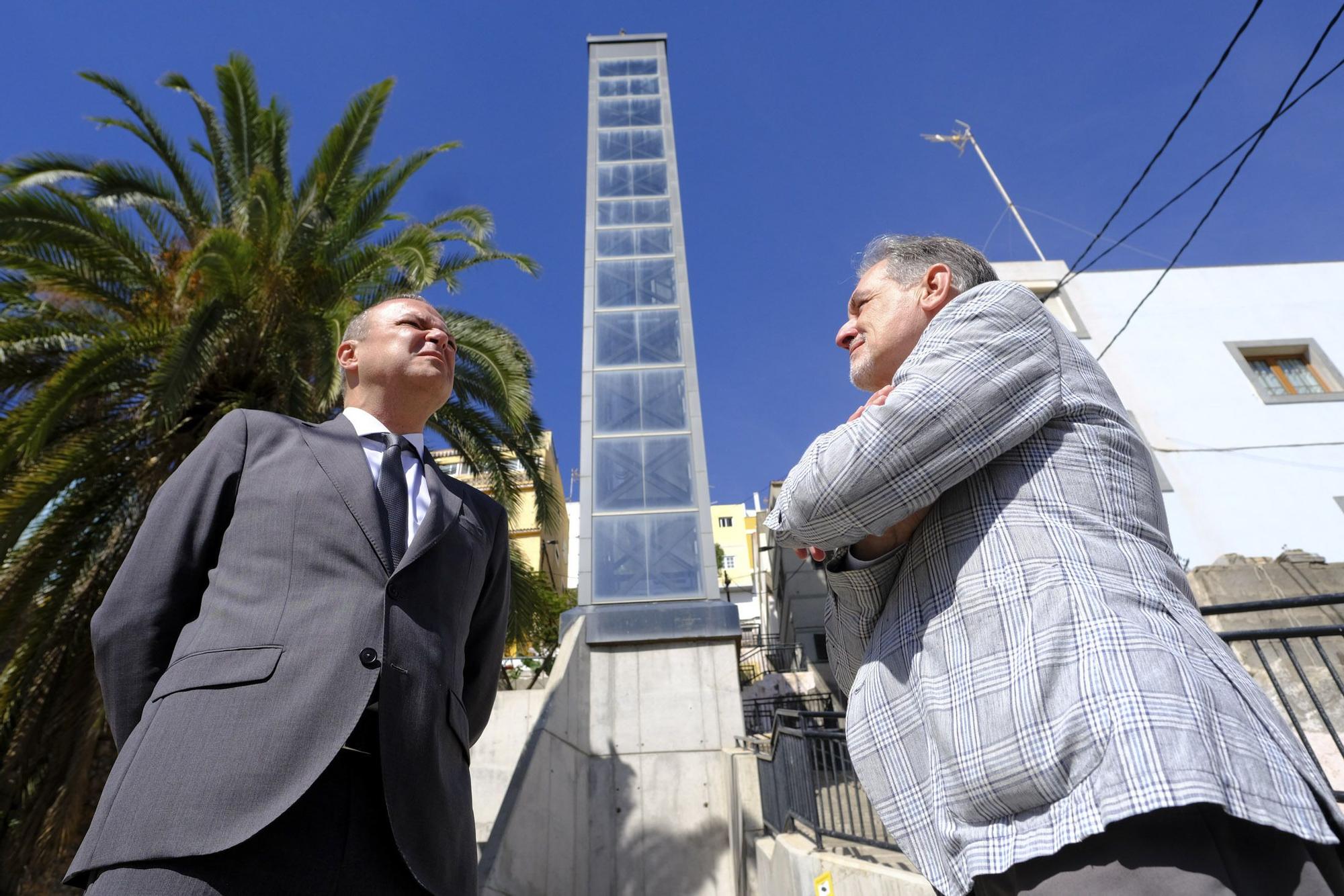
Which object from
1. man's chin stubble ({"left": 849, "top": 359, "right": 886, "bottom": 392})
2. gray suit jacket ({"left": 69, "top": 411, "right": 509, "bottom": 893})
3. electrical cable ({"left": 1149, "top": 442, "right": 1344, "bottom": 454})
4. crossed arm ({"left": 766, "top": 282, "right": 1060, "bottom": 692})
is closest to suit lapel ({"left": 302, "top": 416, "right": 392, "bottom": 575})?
gray suit jacket ({"left": 69, "top": 411, "right": 509, "bottom": 893})

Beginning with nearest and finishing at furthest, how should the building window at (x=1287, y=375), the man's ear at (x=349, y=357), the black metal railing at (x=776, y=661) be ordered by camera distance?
the man's ear at (x=349, y=357)
the building window at (x=1287, y=375)
the black metal railing at (x=776, y=661)

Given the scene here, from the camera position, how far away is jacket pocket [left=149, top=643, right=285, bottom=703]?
1438 millimetres

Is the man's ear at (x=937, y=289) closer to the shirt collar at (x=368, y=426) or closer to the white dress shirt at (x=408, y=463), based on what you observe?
the white dress shirt at (x=408, y=463)

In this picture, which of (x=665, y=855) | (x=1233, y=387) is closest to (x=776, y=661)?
(x=1233, y=387)

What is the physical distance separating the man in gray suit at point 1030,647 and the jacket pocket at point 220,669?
99 centimetres

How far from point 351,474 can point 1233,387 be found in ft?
60.8

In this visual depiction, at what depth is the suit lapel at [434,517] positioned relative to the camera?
1.76 meters

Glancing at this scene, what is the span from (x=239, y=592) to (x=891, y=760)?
129 centimetres

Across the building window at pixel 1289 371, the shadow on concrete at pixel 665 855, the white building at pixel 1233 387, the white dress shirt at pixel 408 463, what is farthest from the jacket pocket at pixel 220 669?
the building window at pixel 1289 371

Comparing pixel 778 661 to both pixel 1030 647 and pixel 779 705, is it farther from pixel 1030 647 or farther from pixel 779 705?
pixel 1030 647

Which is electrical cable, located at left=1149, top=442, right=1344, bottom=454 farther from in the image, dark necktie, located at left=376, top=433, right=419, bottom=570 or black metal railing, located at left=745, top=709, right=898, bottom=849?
dark necktie, located at left=376, top=433, right=419, bottom=570

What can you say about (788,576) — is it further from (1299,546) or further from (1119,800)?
(1119,800)

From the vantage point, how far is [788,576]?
79.8 ft

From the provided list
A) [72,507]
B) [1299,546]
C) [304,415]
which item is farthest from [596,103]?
[1299,546]
